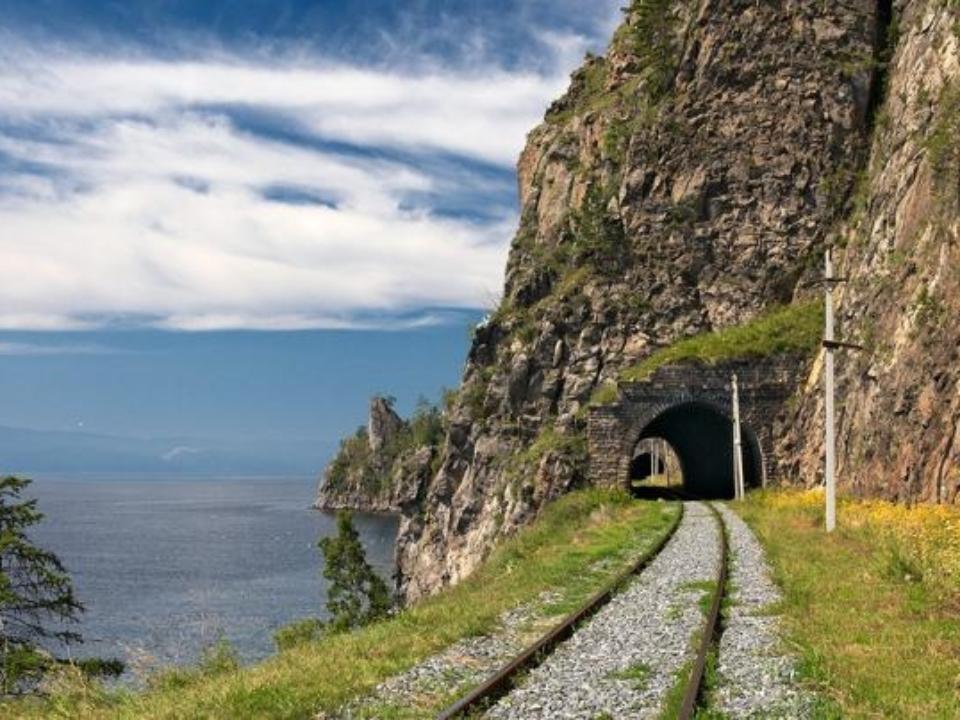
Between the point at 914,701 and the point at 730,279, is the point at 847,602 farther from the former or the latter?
the point at 730,279

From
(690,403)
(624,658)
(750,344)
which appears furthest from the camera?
(750,344)

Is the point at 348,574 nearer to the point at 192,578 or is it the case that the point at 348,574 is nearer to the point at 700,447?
the point at 700,447

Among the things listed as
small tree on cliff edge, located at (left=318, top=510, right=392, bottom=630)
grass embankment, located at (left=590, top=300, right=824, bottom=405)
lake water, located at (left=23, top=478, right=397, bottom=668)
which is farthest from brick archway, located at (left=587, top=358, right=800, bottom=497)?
lake water, located at (left=23, top=478, right=397, bottom=668)

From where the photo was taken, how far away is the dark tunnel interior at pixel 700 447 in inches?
2491

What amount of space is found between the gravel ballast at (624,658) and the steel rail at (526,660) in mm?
136

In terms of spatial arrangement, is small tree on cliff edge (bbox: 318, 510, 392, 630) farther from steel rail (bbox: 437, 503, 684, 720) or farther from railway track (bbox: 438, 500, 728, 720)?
steel rail (bbox: 437, 503, 684, 720)

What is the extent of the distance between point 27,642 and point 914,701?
23.9 meters

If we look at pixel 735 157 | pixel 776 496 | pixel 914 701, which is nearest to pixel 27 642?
pixel 914 701

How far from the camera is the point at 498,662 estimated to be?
1298cm

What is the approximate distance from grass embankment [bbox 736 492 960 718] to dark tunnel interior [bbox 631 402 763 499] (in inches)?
1351

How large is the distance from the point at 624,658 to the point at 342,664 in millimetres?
3803

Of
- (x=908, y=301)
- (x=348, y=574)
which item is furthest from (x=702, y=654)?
(x=348, y=574)

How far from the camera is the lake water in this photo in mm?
53094

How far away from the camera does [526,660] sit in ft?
41.0
